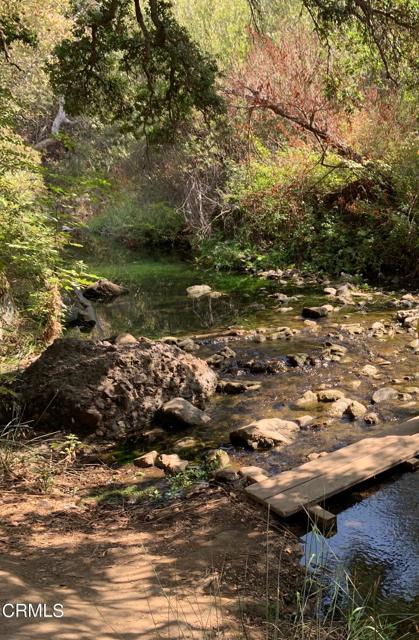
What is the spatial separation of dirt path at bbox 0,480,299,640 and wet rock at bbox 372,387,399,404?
2.55m

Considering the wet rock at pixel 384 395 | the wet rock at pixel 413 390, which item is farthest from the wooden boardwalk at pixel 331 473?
the wet rock at pixel 413 390

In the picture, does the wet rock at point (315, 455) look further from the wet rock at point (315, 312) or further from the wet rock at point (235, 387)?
the wet rock at point (315, 312)

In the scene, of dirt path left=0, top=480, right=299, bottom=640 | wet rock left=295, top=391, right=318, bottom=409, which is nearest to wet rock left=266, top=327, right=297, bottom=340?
wet rock left=295, top=391, right=318, bottom=409

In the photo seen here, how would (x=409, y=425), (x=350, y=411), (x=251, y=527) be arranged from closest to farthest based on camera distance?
(x=251, y=527) → (x=409, y=425) → (x=350, y=411)

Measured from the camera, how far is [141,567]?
3.49m

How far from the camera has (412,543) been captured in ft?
12.5

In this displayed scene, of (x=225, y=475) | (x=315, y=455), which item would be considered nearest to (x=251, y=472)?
(x=225, y=475)

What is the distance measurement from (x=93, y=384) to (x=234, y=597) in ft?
11.5

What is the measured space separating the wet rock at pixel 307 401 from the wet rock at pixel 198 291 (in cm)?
711

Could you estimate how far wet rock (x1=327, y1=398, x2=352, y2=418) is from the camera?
20.0ft

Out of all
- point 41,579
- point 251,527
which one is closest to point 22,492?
point 41,579

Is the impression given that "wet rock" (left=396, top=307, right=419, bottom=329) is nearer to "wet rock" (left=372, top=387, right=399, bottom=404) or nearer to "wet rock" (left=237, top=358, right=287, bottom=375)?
"wet rock" (left=237, top=358, right=287, bottom=375)

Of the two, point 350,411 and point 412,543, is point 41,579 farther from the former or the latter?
point 350,411

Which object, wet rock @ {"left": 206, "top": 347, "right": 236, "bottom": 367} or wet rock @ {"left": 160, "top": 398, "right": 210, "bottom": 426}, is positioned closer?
wet rock @ {"left": 160, "top": 398, "right": 210, "bottom": 426}
